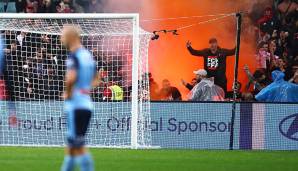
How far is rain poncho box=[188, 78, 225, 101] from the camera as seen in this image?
20266 mm

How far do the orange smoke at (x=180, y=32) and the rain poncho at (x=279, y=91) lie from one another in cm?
338

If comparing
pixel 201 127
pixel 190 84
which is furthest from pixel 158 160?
pixel 190 84

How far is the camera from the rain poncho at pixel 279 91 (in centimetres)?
1986

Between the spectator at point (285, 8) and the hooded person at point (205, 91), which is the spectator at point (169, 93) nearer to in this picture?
the hooded person at point (205, 91)

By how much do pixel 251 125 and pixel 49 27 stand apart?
5270mm

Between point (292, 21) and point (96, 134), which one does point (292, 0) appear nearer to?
point (292, 21)

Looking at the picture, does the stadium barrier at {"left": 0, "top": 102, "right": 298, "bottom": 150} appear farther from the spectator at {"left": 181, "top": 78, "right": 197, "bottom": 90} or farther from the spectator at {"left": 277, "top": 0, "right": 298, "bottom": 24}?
the spectator at {"left": 277, "top": 0, "right": 298, "bottom": 24}

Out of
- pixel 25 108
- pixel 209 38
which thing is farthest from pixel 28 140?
pixel 209 38

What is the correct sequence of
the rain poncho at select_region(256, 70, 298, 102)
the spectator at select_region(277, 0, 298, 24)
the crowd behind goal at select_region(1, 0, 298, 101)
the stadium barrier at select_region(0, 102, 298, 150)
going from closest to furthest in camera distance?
the stadium barrier at select_region(0, 102, 298, 150) → the crowd behind goal at select_region(1, 0, 298, 101) → the rain poncho at select_region(256, 70, 298, 102) → the spectator at select_region(277, 0, 298, 24)

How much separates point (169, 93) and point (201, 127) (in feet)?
7.51

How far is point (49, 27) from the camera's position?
19.6 m

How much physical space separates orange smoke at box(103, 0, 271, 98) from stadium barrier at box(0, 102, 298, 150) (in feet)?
13.8

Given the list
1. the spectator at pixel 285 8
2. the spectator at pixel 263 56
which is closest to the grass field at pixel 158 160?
the spectator at pixel 263 56

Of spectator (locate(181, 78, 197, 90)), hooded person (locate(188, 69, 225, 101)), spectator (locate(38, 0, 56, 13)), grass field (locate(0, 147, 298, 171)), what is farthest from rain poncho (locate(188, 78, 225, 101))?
spectator (locate(38, 0, 56, 13))
